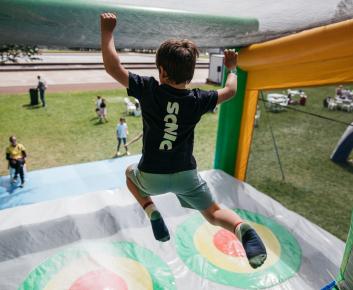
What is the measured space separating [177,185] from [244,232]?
20.9 inches

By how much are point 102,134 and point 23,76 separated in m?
12.9

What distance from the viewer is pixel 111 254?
3.97 m

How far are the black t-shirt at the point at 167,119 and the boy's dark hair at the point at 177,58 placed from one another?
13 cm

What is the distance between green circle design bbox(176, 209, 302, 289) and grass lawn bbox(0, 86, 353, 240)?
2796mm

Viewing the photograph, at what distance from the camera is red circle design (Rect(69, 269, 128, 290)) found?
3494 mm

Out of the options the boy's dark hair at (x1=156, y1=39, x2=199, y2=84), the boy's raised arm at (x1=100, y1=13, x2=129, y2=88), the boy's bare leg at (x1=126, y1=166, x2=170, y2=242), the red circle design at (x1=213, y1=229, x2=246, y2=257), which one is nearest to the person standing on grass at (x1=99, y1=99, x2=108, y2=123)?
the red circle design at (x1=213, y1=229, x2=246, y2=257)

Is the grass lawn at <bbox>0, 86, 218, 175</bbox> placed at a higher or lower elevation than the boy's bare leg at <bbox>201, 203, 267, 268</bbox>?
lower

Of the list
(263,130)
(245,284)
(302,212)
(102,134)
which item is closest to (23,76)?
(102,134)

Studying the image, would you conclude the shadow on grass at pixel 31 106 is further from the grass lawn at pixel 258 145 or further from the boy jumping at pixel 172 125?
the boy jumping at pixel 172 125

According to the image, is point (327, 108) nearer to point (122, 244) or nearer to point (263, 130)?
point (263, 130)

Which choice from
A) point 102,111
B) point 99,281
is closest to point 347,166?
point 99,281

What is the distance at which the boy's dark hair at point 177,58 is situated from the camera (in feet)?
5.90

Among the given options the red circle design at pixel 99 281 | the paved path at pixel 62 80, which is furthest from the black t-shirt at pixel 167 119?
the paved path at pixel 62 80

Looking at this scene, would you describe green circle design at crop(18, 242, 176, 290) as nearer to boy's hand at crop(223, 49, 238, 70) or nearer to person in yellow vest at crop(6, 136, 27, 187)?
boy's hand at crop(223, 49, 238, 70)
